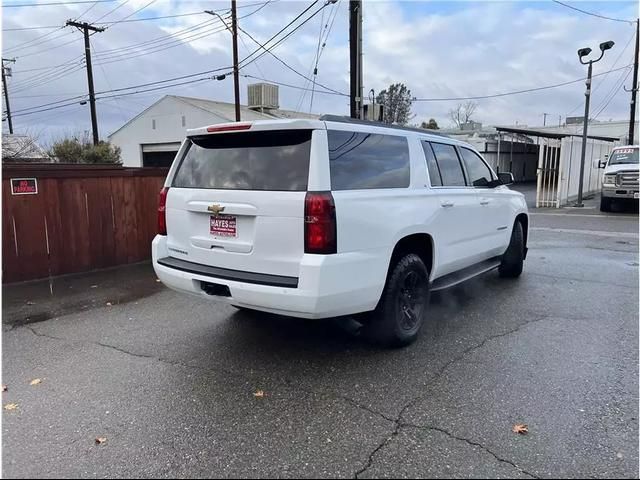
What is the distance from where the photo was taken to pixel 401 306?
13.5 feet

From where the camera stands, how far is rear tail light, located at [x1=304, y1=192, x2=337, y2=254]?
3.26 meters

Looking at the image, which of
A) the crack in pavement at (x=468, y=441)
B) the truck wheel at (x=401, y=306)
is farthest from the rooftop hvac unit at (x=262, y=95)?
the crack in pavement at (x=468, y=441)

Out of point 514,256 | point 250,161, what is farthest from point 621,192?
point 250,161

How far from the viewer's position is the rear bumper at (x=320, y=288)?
3268 mm

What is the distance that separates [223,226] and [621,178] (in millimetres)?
14438

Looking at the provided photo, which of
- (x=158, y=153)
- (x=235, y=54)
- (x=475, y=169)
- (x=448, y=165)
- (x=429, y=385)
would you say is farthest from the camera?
(x=158, y=153)

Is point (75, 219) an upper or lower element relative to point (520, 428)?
upper

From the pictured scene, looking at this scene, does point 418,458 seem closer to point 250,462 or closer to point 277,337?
point 250,462

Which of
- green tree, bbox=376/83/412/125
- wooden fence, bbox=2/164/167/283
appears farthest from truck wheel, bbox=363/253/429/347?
green tree, bbox=376/83/412/125

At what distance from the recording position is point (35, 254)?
6.61 metres

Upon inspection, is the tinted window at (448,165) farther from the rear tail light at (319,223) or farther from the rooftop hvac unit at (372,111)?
the rooftop hvac unit at (372,111)

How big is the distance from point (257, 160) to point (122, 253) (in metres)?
4.92

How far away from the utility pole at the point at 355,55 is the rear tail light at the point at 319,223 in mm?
10614

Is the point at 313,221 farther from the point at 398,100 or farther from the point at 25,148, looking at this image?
the point at 398,100
